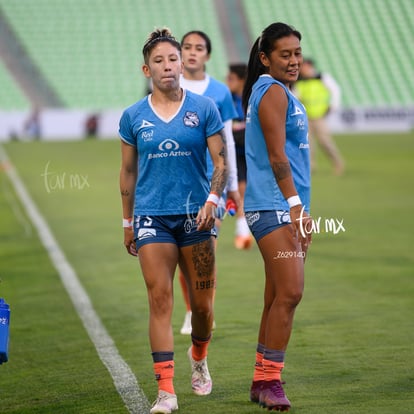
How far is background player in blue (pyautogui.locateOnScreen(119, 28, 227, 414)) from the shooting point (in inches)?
237

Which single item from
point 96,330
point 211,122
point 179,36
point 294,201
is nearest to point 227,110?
point 96,330

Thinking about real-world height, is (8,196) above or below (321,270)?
above

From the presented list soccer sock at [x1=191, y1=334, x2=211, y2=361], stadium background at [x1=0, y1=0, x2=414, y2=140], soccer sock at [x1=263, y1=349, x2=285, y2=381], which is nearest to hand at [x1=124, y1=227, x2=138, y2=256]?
soccer sock at [x1=191, y1=334, x2=211, y2=361]

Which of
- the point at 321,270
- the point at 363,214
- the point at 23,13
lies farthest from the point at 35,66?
the point at 321,270

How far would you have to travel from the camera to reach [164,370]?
5938mm

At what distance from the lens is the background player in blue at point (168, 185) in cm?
601

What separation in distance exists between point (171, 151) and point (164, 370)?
47.3 inches

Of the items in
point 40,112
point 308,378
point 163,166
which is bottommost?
point 308,378

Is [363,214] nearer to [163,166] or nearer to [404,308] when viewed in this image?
[404,308]

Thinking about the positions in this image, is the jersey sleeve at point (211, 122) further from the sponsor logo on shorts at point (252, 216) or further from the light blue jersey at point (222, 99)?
the light blue jersey at point (222, 99)

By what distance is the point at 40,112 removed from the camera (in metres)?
39.5

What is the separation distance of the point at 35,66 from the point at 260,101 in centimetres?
3847

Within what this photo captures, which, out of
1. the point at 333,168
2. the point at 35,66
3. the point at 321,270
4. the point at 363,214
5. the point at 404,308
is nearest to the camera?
the point at 404,308

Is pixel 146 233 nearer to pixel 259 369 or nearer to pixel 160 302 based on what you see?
pixel 160 302
